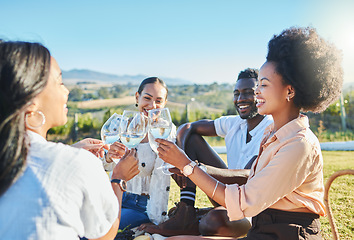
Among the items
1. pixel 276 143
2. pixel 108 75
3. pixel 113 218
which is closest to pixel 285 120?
pixel 276 143

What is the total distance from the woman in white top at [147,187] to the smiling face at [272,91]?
148cm

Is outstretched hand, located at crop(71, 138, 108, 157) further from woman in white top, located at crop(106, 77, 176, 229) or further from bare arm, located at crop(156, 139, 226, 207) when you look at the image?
woman in white top, located at crop(106, 77, 176, 229)

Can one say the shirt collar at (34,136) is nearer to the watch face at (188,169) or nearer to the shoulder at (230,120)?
the watch face at (188,169)

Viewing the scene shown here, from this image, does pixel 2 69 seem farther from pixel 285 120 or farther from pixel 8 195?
pixel 285 120

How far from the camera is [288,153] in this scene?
2129 mm

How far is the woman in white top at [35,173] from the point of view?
1403 millimetres

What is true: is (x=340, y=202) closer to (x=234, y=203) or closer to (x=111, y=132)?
(x=234, y=203)

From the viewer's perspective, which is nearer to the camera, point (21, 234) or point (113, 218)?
point (21, 234)

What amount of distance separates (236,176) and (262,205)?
132cm

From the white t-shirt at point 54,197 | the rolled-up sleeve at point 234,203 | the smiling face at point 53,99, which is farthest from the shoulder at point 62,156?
the rolled-up sleeve at point 234,203

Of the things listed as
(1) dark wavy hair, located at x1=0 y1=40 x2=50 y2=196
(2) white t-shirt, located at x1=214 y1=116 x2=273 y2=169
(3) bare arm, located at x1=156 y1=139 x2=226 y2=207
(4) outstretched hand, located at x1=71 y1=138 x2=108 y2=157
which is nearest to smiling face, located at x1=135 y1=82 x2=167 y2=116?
(2) white t-shirt, located at x1=214 y1=116 x2=273 y2=169

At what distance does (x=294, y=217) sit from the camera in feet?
7.25

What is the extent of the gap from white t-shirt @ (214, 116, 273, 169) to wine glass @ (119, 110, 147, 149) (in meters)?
1.94

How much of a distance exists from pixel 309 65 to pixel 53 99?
5.68 ft
